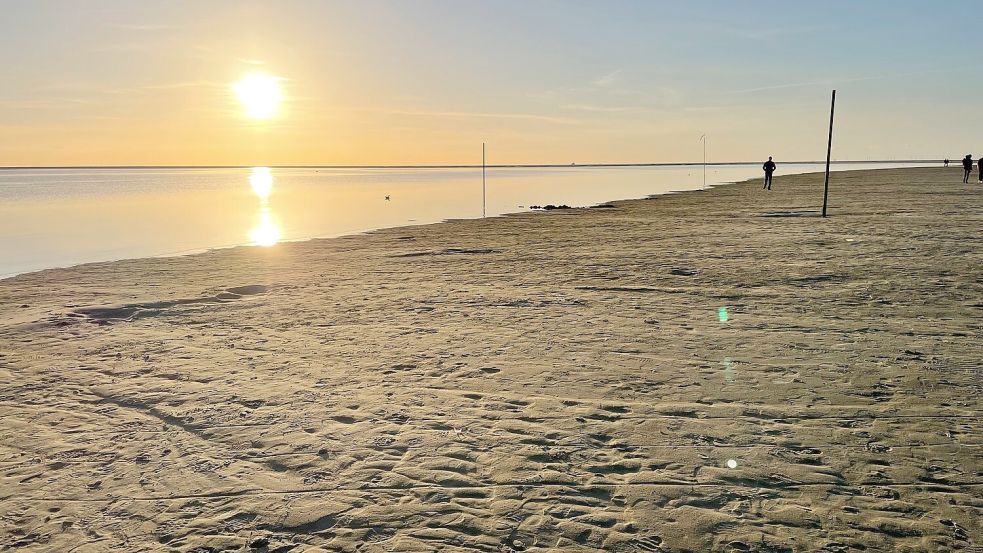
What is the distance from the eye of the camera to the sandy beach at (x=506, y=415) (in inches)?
170

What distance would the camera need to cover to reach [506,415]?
20.0 feet

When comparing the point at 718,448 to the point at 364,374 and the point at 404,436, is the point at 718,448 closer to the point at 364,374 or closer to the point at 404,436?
the point at 404,436

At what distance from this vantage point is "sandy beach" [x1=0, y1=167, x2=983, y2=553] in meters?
4.31

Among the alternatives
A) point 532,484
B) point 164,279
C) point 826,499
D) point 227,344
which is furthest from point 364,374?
point 164,279

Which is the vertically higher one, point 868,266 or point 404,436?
point 868,266

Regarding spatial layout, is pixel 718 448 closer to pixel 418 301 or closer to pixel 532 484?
pixel 532 484

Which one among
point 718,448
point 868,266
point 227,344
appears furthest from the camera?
point 868,266

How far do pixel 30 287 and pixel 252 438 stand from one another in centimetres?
1220

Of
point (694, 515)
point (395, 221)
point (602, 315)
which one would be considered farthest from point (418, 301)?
point (395, 221)

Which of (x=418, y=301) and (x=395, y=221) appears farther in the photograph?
(x=395, y=221)

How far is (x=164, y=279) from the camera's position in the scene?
1495cm

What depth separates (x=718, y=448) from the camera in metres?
5.26

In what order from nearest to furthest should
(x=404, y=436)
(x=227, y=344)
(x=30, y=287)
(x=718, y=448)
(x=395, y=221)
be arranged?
(x=718, y=448)
(x=404, y=436)
(x=227, y=344)
(x=30, y=287)
(x=395, y=221)

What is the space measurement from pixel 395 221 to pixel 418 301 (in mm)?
22442
